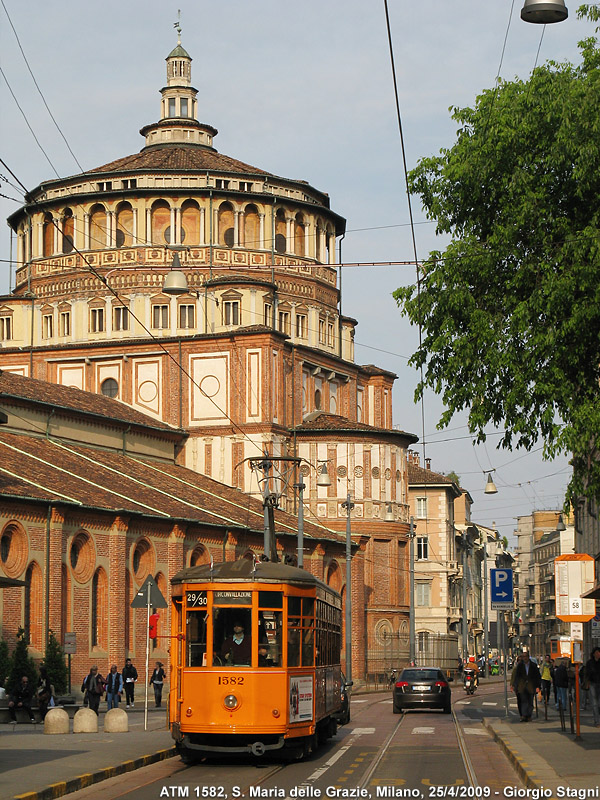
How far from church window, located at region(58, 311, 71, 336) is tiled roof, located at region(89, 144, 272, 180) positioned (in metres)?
8.43

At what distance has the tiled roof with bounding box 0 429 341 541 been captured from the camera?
4900 centimetres

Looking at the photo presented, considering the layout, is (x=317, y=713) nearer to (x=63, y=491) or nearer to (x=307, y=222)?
(x=63, y=491)

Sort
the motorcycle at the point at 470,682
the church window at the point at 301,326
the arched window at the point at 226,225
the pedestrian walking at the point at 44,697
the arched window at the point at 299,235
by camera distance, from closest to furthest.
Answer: the pedestrian walking at the point at 44,697 < the motorcycle at the point at 470,682 < the arched window at the point at 226,225 < the church window at the point at 301,326 < the arched window at the point at 299,235

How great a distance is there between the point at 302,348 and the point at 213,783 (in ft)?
189

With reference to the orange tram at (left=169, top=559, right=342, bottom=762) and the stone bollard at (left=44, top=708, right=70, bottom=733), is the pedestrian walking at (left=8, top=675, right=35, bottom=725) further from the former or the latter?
the orange tram at (left=169, top=559, right=342, bottom=762)

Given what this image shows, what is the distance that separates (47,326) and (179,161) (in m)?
12.1

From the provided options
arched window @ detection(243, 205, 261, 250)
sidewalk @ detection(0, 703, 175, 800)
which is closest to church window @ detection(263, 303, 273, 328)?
arched window @ detection(243, 205, 261, 250)

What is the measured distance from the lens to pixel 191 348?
7338 centimetres

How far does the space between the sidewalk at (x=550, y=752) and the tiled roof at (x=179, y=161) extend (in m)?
50.3

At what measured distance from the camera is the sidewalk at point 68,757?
58.4 ft

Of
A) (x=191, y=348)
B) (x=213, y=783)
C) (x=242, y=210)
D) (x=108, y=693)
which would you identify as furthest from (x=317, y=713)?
(x=242, y=210)

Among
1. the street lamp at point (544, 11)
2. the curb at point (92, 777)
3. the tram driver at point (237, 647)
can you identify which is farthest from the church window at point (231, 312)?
the street lamp at point (544, 11)

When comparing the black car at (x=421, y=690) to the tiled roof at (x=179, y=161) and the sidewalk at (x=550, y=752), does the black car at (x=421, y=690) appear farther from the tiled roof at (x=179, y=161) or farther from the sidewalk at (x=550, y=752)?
the tiled roof at (x=179, y=161)

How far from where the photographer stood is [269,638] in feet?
70.2
